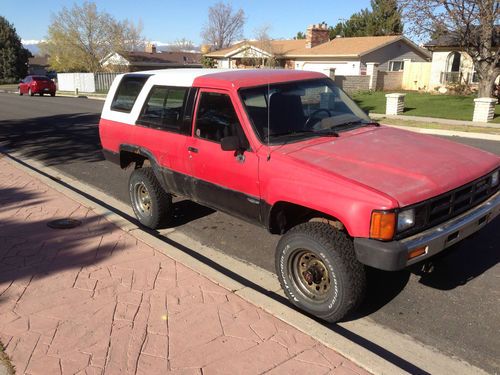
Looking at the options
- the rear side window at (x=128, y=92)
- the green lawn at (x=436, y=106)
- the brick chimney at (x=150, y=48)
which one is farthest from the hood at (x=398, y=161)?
the brick chimney at (x=150, y=48)

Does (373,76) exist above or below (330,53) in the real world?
below

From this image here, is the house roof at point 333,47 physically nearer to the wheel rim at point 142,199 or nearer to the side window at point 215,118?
the wheel rim at point 142,199

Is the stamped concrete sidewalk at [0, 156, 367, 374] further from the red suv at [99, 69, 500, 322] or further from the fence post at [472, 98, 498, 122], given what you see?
the fence post at [472, 98, 498, 122]

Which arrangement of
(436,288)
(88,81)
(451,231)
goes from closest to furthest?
1. (451,231)
2. (436,288)
3. (88,81)

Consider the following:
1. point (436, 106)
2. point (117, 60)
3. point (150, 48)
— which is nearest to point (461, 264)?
point (436, 106)

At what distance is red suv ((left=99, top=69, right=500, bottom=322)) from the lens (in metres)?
3.12

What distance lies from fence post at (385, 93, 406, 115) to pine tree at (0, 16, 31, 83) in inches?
2359

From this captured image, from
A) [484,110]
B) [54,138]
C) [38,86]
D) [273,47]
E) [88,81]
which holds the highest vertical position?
[273,47]

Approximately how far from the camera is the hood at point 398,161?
3158 mm

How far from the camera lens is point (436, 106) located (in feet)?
70.5

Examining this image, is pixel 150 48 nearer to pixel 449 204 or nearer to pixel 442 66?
pixel 442 66

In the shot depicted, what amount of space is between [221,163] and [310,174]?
1.11 m

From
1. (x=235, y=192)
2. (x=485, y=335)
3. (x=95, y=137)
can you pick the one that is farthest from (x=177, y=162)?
(x=95, y=137)

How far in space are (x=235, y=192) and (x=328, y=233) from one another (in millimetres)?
1117
